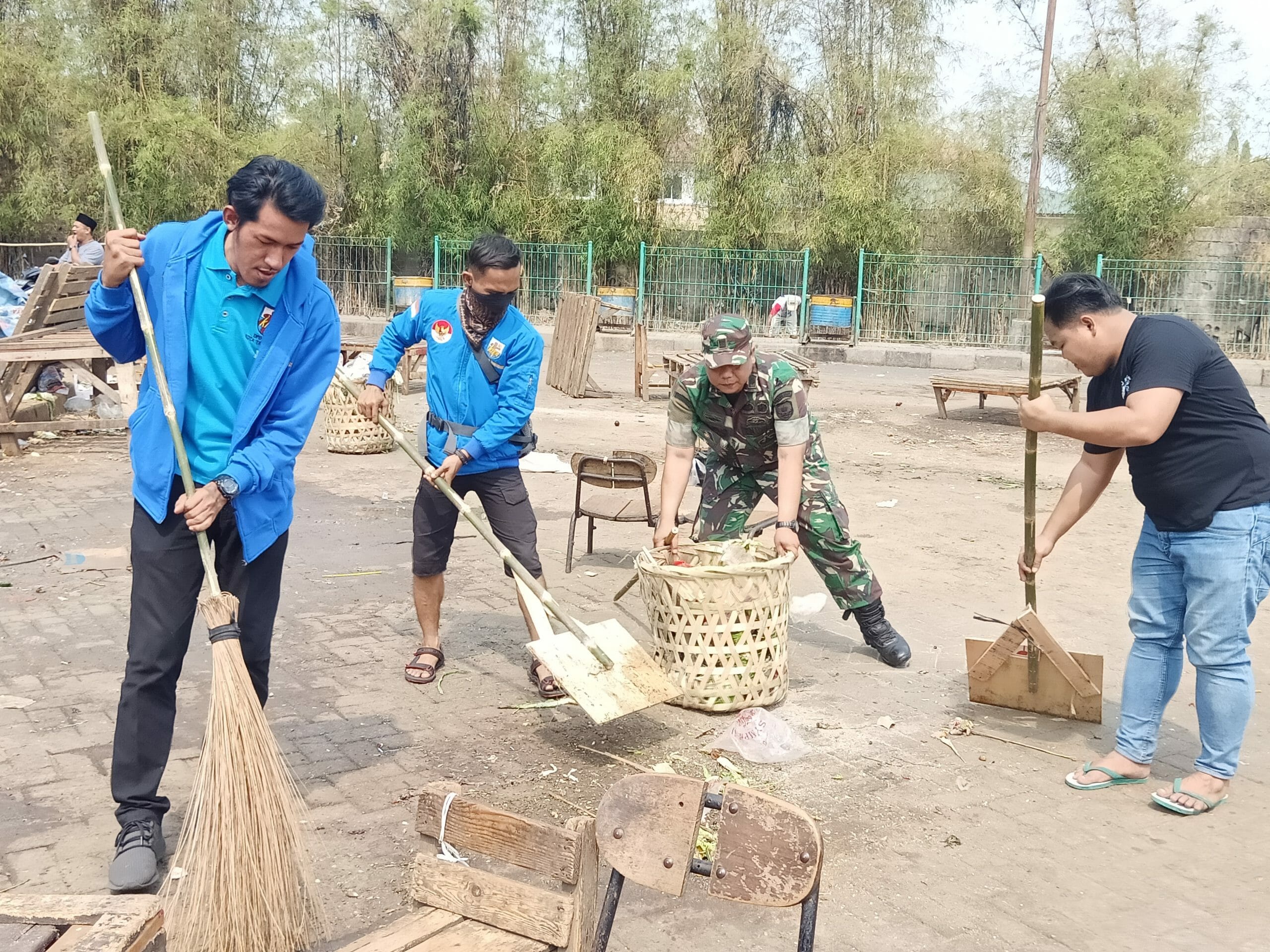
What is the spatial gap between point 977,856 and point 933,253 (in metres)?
21.3

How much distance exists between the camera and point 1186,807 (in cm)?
384

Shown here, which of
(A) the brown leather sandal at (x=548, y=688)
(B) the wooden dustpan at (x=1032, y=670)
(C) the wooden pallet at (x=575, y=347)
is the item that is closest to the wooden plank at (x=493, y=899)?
(A) the brown leather sandal at (x=548, y=688)

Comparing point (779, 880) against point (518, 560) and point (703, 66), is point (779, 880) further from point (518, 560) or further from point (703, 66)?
point (703, 66)

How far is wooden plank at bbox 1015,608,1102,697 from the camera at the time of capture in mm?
A: 4418

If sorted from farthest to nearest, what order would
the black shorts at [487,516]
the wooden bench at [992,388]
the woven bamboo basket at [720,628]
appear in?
1. the wooden bench at [992,388]
2. the black shorts at [487,516]
3. the woven bamboo basket at [720,628]

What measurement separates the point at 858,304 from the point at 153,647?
19914mm

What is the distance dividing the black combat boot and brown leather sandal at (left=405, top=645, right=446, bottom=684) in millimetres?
1862

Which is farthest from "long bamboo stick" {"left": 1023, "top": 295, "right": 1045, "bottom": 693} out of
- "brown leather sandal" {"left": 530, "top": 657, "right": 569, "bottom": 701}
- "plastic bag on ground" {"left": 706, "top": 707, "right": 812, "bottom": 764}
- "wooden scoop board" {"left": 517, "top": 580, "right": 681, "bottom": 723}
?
"brown leather sandal" {"left": 530, "top": 657, "right": 569, "bottom": 701}

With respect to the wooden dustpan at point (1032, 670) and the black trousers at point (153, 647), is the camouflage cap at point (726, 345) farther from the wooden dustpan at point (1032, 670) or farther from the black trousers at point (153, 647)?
the black trousers at point (153, 647)

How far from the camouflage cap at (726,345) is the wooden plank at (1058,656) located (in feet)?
4.87

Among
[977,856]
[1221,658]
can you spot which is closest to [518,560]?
[977,856]

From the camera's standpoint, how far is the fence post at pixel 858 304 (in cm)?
2145

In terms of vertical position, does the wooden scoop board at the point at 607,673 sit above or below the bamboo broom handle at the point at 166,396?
below

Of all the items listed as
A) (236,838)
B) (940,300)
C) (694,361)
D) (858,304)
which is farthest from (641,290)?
(236,838)
